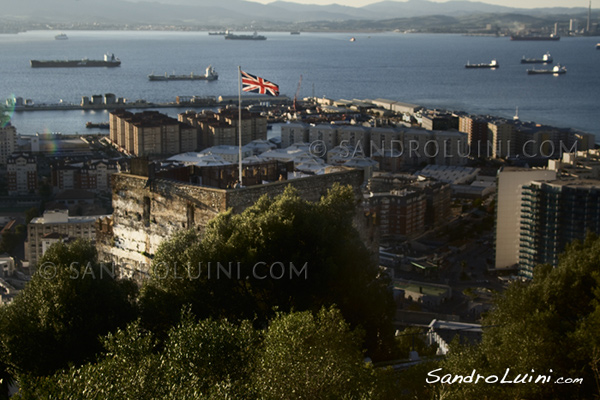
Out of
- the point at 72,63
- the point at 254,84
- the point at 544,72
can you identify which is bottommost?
the point at 544,72

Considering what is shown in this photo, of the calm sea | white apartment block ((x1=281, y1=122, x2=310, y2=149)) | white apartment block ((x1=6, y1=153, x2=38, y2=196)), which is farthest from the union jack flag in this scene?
the calm sea

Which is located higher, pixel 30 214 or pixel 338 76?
pixel 338 76

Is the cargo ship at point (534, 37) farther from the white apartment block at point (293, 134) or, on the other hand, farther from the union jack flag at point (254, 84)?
the union jack flag at point (254, 84)

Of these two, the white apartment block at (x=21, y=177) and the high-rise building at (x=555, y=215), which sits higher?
the high-rise building at (x=555, y=215)

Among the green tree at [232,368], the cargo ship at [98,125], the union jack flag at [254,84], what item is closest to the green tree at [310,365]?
the green tree at [232,368]

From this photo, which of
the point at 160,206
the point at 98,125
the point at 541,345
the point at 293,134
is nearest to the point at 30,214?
Result: the point at 293,134

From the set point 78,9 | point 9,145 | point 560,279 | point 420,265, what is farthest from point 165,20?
point 560,279

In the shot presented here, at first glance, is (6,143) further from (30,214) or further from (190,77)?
(190,77)
